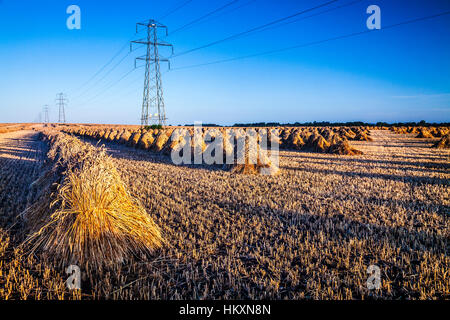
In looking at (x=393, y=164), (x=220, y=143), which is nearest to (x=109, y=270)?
(x=220, y=143)

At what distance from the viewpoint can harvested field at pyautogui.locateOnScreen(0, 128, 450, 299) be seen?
2.88 metres

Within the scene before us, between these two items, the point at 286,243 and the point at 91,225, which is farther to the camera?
the point at 286,243

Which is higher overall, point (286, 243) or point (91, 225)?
point (91, 225)

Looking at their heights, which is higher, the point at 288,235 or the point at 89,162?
the point at 89,162

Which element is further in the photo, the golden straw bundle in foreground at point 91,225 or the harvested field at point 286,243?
the golden straw bundle in foreground at point 91,225

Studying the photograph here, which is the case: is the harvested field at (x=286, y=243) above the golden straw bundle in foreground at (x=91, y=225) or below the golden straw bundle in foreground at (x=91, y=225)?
below

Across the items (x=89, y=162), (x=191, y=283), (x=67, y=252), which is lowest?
(x=191, y=283)

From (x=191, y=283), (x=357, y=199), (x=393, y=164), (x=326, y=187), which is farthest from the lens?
(x=393, y=164)

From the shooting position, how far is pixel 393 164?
42.3 ft

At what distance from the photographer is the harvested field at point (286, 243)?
2.88 meters

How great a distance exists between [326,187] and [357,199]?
1397 mm

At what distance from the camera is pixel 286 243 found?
13.3 feet
